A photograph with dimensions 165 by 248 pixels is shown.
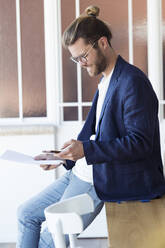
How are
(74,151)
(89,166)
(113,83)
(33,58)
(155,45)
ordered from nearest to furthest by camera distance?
(74,151)
(113,83)
(89,166)
(155,45)
(33,58)

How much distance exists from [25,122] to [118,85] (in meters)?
1.68

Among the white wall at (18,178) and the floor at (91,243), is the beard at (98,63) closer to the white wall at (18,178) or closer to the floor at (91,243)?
the white wall at (18,178)

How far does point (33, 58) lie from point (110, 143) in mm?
1787

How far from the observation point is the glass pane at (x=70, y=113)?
3541 mm

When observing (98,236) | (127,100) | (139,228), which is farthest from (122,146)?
(98,236)

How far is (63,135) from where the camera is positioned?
3504mm

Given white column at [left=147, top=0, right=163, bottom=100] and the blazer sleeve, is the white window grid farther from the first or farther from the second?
the blazer sleeve

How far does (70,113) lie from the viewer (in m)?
3.54

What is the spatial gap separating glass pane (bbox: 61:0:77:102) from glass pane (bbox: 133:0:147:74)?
0.47 metres

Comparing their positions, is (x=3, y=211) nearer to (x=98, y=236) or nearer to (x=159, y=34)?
(x=98, y=236)

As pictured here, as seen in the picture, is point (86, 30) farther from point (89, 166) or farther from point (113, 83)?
point (89, 166)

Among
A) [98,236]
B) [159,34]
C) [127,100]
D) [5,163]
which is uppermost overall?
[159,34]

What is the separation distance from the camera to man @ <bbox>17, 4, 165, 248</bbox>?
187cm

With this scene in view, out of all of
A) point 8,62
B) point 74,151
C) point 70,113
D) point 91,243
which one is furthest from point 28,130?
point 74,151
